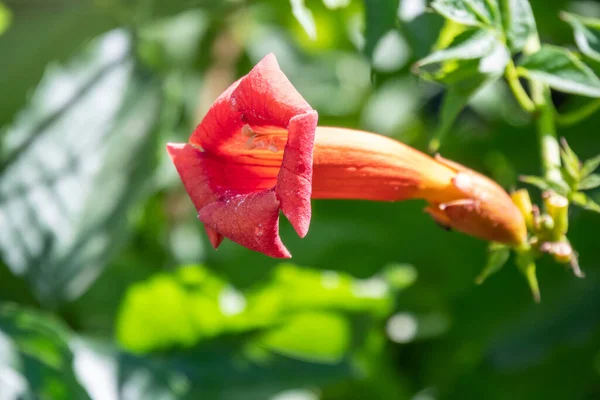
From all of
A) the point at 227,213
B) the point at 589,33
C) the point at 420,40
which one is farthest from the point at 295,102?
the point at 589,33

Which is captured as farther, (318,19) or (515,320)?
(318,19)

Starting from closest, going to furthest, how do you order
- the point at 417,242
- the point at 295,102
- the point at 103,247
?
the point at 295,102 < the point at 103,247 < the point at 417,242

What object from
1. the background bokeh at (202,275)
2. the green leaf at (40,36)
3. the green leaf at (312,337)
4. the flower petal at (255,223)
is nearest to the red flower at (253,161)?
the flower petal at (255,223)

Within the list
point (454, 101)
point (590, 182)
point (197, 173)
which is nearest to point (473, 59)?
point (454, 101)

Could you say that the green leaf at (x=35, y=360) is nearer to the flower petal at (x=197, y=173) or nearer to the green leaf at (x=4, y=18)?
the flower petal at (x=197, y=173)

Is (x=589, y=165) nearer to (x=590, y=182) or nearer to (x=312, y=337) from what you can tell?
(x=590, y=182)

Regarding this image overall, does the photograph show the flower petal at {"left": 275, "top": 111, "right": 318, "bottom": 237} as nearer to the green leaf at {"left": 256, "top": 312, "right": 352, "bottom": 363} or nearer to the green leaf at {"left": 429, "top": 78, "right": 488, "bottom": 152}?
the green leaf at {"left": 429, "top": 78, "right": 488, "bottom": 152}

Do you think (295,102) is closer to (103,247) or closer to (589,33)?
(589,33)
